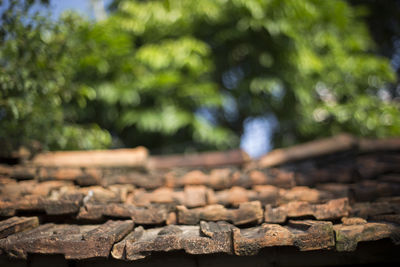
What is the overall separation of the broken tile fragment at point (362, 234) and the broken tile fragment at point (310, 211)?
17 centimetres

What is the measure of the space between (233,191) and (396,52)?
9450 millimetres

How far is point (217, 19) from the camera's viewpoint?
16.9 feet

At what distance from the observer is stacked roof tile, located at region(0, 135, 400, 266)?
124cm

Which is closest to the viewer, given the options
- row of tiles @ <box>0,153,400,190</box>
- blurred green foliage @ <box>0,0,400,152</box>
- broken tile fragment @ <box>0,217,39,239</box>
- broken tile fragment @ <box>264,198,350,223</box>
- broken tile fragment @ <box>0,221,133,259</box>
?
broken tile fragment @ <box>0,221,133,259</box>

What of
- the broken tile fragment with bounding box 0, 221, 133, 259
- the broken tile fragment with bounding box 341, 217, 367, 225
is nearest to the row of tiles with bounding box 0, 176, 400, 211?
the broken tile fragment with bounding box 341, 217, 367, 225

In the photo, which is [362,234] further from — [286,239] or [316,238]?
[286,239]

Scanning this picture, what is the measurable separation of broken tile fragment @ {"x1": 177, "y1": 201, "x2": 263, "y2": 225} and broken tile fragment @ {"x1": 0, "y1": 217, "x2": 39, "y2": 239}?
0.81 meters

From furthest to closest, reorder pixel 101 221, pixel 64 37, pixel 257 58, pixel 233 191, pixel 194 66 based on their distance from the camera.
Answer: pixel 257 58, pixel 194 66, pixel 64 37, pixel 233 191, pixel 101 221

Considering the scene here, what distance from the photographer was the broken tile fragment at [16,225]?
1335 mm

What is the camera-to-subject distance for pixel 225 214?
1.54 meters

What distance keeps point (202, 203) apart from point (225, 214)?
24 cm

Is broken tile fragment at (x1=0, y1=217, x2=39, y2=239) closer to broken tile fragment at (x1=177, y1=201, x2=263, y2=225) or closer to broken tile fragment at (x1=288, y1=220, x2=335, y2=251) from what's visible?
broken tile fragment at (x1=177, y1=201, x2=263, y2=225)

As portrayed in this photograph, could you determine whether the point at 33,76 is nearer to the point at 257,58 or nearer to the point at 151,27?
the point at 151,27

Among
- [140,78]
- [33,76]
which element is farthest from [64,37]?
[140,78]
